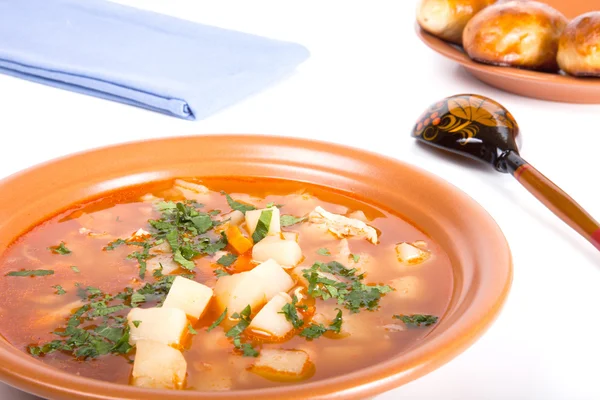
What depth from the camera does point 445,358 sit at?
137 centimetres

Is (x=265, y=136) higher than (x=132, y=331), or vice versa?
(x=265, y=136)

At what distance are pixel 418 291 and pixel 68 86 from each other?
208cm

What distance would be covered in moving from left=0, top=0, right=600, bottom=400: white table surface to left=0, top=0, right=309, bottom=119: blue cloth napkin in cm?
7

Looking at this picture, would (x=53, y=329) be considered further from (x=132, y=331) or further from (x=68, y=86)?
(x=68, y=86)

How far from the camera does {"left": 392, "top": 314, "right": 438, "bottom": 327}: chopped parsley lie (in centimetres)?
162

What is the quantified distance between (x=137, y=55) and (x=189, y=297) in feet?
6.75

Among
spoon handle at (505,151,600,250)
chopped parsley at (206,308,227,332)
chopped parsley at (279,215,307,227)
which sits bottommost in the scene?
chopped parsley at (206,308,227,332)

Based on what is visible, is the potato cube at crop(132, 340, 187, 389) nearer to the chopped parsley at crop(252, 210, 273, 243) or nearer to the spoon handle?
the chopped parsley at crop(252, 210, 273, 243)

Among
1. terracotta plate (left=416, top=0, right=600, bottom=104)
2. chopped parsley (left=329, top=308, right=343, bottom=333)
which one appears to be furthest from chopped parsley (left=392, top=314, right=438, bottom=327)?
terracotta plate (left=416, top=0, right=600, bottom=104)

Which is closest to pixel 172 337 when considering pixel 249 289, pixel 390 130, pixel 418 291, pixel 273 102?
pixel 249 289

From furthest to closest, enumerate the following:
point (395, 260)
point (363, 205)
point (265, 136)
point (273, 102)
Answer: point (273, 102)
point (265, 136)
point (363, 205)
point (395, 260)

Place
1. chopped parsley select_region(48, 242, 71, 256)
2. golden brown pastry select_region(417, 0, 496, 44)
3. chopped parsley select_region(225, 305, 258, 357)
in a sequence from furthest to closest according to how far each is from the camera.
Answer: golden brown pastry select_region(417, 0, 496, 44), chopped parsley select_region(48, 242, 71, 256), chopped parsley select_region(225, 305, 258, 357)

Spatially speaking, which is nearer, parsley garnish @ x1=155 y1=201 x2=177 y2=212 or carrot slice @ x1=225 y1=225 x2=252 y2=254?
carrot slice @ x1=225 y1=225 x2=252 y2=254

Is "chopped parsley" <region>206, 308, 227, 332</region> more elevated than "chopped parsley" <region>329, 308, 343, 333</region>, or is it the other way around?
"chopped parsley" <region>329, 308, 343, 333</region>
